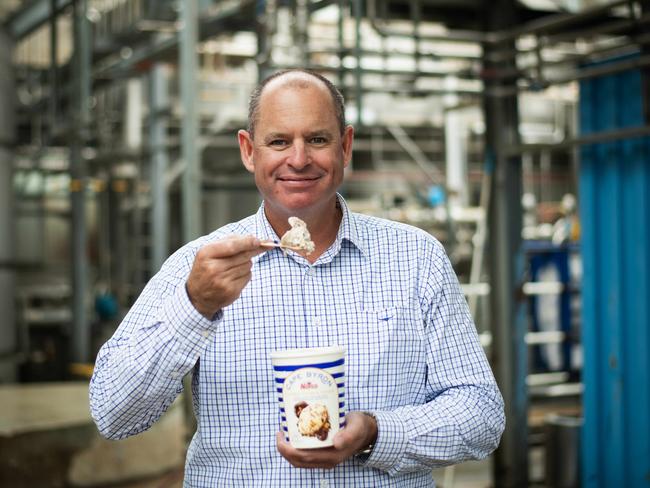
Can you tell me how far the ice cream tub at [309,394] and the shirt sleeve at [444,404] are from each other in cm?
18

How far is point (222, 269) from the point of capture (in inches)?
73.3

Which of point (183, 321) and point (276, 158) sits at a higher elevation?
point (276, 158)

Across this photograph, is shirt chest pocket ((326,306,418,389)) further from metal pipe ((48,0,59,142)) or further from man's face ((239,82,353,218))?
metal pipe ((48,0,59,142))

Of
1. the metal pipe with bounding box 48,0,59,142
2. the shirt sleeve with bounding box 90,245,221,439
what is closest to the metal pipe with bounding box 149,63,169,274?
the metal pipe with bounding box 48,0,59,142

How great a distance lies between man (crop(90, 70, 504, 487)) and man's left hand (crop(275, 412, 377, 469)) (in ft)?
0.11

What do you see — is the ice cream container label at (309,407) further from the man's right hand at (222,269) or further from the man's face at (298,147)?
the man's face at (298,147)

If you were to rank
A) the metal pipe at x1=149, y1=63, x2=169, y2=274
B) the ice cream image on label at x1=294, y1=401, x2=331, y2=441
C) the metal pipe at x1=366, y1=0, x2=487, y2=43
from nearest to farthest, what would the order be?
the ice cream image on label at x1=294, y1=401, x2=331, y2=441 → the metal pipe at x1=366, y1=0, x2=487, y2=43 → the metal pipe at x1=149, y1=63, x2=169, y2=274

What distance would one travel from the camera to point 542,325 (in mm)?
10633

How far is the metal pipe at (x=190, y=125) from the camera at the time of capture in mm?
5684

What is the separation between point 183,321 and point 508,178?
448 centimetres

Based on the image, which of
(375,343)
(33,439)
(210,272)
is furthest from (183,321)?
(33,439)

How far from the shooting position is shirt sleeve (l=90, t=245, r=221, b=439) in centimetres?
195

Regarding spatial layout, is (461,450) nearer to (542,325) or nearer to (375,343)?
(375,343)

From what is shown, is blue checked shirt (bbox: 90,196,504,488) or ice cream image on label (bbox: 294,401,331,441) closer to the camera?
ice cream image on label (bbox: 294,401,331,441)
